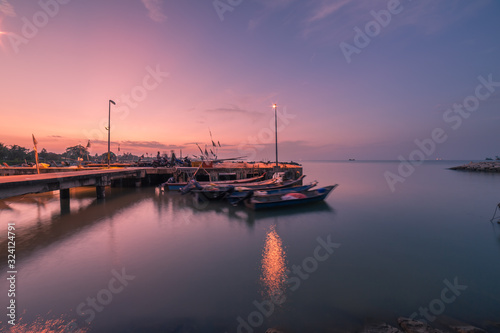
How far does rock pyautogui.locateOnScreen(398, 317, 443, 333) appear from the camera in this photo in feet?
18.6

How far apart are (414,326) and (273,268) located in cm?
540

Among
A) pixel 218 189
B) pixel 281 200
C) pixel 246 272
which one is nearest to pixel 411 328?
pixel 246 272

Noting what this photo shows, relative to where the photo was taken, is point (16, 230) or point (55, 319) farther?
point (16, 230)

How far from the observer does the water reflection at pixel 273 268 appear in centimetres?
819

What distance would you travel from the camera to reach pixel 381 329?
19.2 feet

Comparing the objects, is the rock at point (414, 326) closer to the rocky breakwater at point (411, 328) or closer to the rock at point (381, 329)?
the rocky breakwater at point (411, 328)

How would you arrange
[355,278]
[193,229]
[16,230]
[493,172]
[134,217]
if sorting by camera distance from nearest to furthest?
[355,278] → [16,230] → [193,229] → [134,217] → [493,172]

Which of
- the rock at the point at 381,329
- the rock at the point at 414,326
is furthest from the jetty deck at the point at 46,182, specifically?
the rock at the point at 414,326

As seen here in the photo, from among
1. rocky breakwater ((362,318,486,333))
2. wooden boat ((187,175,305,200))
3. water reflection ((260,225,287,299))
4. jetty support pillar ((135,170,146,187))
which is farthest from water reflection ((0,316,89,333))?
jetty support pillar ((135,170,146,187))

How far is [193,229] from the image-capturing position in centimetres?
1577

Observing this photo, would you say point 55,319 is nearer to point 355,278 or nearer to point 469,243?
point 355,278

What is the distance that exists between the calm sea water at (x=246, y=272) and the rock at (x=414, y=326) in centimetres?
47

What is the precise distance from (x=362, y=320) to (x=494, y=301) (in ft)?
17.7

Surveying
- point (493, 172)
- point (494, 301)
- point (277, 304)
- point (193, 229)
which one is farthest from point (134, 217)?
point (493, 172)
